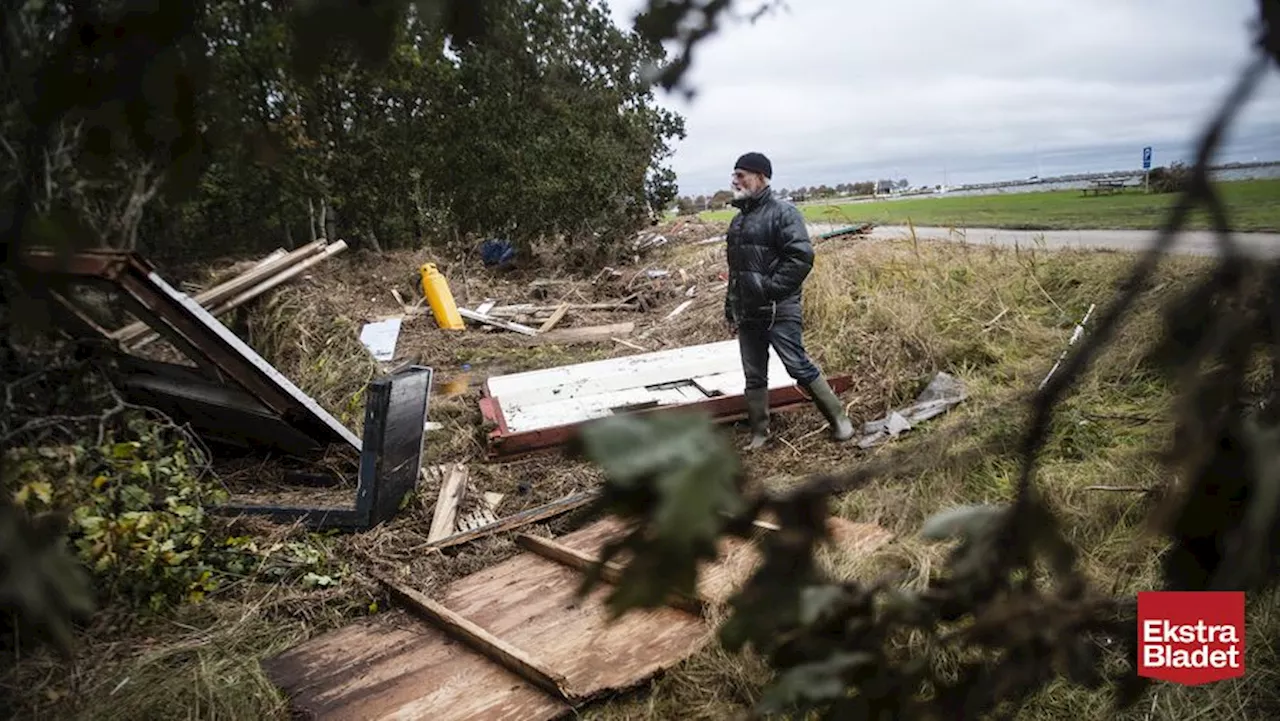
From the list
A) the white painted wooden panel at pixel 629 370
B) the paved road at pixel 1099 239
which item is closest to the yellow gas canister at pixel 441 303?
the white painted wooden panel at pixel 629 370

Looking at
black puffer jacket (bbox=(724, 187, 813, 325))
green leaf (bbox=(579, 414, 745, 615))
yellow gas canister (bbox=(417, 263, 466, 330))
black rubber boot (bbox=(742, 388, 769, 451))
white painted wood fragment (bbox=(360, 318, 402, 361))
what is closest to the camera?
green leaf (bbox=(579, 414, 745, 615))

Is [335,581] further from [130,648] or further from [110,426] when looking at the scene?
[110,426]

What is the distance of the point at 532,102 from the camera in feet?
52.6

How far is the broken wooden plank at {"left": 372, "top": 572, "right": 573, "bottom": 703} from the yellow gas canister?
7439 millimetres

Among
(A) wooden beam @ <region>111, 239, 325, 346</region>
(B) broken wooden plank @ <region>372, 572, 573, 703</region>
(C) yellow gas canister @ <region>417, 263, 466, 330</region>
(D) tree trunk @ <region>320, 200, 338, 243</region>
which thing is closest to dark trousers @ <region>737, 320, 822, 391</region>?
(B) broken wooden plank @ <region>372, 572, 573, 703</region>

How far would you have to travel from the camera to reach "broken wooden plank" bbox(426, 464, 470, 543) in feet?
13.9

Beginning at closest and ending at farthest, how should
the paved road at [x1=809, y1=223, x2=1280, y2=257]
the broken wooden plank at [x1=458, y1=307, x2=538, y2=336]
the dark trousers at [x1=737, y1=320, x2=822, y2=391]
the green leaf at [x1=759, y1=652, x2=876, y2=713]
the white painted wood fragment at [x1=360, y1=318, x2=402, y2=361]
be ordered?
the paved road at [x1=809, y1=223, x2=1280, y2=257], the green leaf at [x1=759, y1=652, x2=876, y2=713], the dark trousers at [x1=737, y1=320, x2=822, y2=391], the white painted wood fragment at [x1=360, y1=318, x2=402, y2=361], the broken wooden plank at [x1=458, y1=307, x2=538, y2=336]

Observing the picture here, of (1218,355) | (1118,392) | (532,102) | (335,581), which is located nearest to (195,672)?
(335,581)

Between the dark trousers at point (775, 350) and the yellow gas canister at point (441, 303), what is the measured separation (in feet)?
20.9

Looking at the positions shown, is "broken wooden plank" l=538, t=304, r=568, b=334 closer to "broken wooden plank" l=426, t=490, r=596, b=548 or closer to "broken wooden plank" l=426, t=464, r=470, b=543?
"broken wooden plank" l=426, t=464, r=470, b=543

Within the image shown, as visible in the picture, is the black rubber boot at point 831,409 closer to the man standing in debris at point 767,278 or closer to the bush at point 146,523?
the man standing in debris at point 767,278

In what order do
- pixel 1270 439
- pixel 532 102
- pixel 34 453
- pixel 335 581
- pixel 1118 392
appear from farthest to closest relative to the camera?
1. pixel 532 102
2. pixel 1118 392
3. pixel 335 581
4. pixel 34 453
5. pixel 1270 439

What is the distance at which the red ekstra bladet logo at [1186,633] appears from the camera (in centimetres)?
104

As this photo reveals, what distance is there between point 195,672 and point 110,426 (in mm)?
1701
